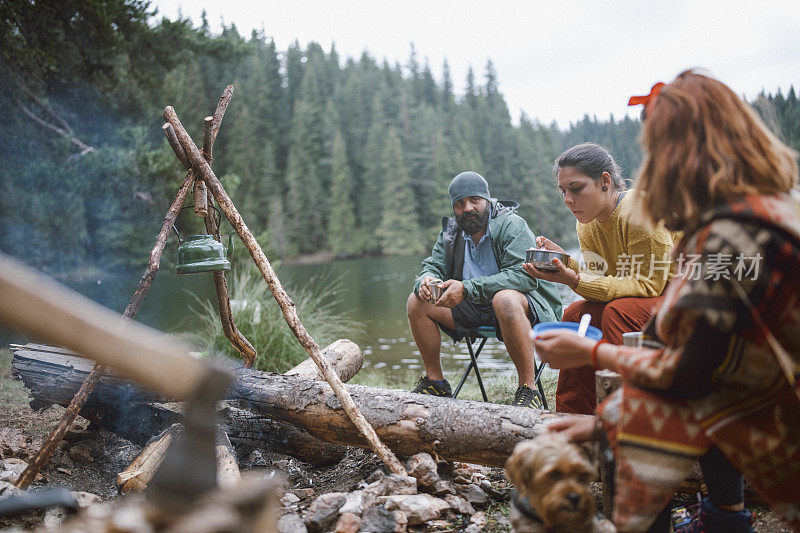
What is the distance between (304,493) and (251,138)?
36.1 m

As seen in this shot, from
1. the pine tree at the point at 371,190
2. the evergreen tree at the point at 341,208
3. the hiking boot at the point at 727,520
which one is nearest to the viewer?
the hiking boot at the point at 727,520

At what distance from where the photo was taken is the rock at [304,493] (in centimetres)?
271

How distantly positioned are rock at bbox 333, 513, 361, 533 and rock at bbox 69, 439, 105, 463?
6.18 feet

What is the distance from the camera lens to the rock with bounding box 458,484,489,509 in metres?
2.51

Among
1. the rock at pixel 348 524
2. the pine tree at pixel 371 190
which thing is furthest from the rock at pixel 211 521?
the pine tree at pixel 371 190

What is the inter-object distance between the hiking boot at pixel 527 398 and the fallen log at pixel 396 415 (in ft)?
2.54

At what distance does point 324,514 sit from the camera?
A: 2.24 metres

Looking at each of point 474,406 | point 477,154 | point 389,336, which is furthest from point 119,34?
point 477,154

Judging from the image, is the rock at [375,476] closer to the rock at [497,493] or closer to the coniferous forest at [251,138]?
the rock at [497,493]

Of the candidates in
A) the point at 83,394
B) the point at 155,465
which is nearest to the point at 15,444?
the point at 83,394

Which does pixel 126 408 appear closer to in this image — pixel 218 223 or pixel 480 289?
pixel 218 223

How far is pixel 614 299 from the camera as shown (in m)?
3.01

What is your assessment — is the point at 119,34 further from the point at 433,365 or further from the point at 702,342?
the point at 702,342

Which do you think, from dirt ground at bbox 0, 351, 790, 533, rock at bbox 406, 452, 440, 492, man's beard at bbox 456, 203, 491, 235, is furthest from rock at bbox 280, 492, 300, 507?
man's beard at bbox 456, 203, 491, 235
